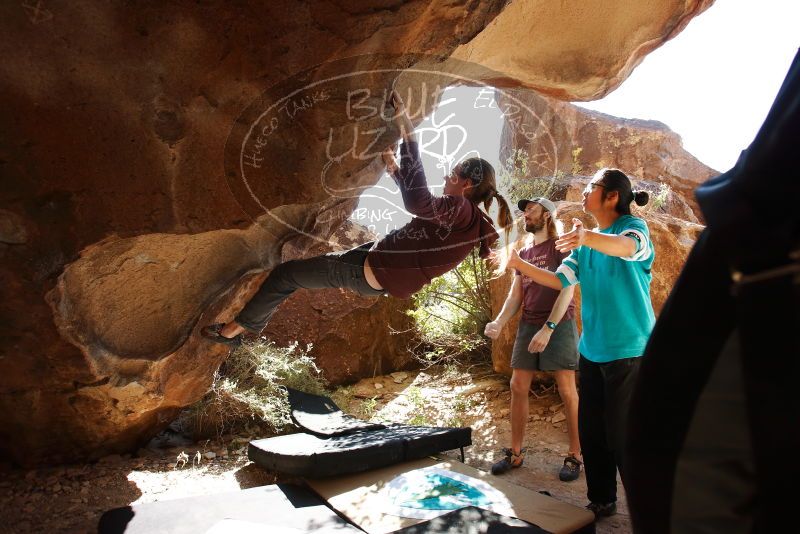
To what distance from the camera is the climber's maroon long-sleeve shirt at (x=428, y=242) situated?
3.25m

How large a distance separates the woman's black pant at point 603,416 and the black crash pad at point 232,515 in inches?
55.7

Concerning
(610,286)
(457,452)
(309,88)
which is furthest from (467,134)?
(457,452)

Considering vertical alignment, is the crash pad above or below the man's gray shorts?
below

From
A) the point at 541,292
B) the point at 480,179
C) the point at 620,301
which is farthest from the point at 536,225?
the point at 620,301

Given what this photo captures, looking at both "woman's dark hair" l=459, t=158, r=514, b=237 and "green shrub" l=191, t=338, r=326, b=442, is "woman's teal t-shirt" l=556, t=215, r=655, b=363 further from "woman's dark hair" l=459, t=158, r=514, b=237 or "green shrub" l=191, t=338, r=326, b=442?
"green shrub" l=191, t=338, r=326, b=442

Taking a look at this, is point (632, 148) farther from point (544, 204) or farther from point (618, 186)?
point (618, 186)

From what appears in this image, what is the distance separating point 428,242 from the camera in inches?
132

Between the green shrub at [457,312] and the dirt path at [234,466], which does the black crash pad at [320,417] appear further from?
the green shrub at [457,312]

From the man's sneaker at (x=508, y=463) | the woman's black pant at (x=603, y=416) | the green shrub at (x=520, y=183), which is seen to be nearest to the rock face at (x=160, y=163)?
the woman's black pant at (x=603, y=416)

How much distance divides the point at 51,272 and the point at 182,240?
0.81 meters

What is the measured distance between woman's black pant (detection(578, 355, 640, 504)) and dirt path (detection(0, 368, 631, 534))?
278 millimetres

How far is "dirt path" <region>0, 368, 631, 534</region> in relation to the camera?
3430 millimetres

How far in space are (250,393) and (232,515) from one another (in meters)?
2.40

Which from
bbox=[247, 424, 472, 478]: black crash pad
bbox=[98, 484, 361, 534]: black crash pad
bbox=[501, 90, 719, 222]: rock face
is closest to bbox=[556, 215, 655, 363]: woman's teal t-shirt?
bbox=[247, 424, 472, 478]: black crash pad
